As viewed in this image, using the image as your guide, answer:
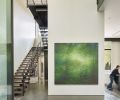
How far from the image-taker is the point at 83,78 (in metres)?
9.76

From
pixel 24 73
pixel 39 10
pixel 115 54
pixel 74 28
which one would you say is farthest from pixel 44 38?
pixel 74 28

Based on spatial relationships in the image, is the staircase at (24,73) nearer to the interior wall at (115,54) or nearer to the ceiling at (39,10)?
the ceiling at (39,10)

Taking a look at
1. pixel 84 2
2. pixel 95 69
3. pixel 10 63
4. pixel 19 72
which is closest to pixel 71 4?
pixel 84 2

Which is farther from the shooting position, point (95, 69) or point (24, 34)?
point (24, 34)

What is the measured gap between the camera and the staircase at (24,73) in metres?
10.2

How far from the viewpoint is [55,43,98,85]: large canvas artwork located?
31.9ft

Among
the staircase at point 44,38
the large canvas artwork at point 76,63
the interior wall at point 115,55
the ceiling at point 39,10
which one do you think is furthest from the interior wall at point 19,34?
the interior wall at point 115,55

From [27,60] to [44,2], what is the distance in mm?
3610

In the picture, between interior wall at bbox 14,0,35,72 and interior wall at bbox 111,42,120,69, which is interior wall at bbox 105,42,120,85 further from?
interior wall at bbox 14,0,35,72

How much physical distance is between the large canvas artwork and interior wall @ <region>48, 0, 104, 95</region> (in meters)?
0.17

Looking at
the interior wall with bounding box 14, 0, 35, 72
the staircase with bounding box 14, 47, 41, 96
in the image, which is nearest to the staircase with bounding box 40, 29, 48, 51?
the staircase with bounding box 14, 47, 41, 96

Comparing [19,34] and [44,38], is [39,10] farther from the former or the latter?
[19,34]

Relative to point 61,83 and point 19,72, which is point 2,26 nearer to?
point 61,83

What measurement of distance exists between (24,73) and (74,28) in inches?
139
